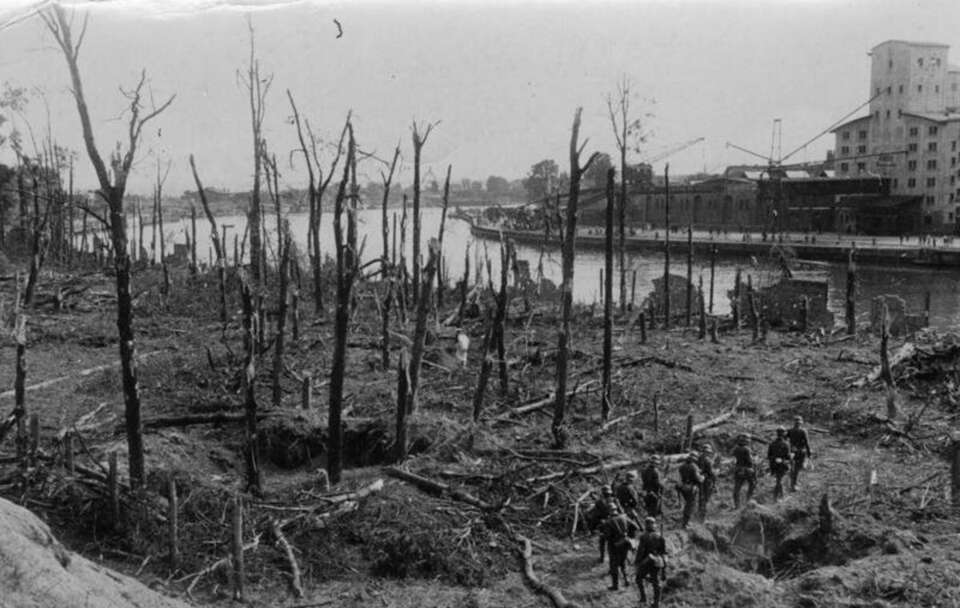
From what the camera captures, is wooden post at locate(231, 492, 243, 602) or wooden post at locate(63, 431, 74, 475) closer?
wooden post at locate(231, 492, 243, 602)

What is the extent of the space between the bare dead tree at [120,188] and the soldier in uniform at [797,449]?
10.8 meters

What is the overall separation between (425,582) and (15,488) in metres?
5.91

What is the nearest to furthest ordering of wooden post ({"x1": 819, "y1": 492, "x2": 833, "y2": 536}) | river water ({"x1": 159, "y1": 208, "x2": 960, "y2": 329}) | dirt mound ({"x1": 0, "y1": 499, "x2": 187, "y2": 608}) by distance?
dirt mound ({"x1": 0, "y1": 499, "x2": 187, "y2": 608}) < wooden post ({"x1": 819, "y1": 492, "x2": 833, "y2": 536}) < river water ({"x1": 159, "y1": 208, "x2": 960, "y2": 329})

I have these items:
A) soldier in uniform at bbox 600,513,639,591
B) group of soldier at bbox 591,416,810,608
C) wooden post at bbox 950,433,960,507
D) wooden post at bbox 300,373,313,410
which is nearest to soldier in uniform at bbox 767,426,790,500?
group of soldier at bbox 591,416,810,608

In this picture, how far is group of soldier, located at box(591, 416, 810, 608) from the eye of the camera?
9773 millimetres

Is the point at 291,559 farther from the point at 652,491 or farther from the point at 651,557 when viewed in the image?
the point at 652,491

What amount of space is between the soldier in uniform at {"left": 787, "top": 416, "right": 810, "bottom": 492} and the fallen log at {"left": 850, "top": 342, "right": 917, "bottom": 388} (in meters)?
7.66

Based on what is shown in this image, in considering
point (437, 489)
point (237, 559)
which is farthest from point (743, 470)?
point (237, 559)

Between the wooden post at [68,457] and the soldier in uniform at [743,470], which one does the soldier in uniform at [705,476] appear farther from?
the wooden post at [68,457]

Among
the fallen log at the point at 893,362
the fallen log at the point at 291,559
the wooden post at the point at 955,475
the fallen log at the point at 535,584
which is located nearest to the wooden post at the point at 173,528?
the fallen log at the point at 291,559

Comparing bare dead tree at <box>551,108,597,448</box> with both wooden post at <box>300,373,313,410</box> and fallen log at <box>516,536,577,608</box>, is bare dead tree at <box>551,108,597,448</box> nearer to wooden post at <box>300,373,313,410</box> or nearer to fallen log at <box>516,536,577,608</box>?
fallen log at <box>516,536,577,608</box>

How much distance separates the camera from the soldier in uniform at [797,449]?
14250mm

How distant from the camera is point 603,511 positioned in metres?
10.9

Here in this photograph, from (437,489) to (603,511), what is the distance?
3.00 meters
